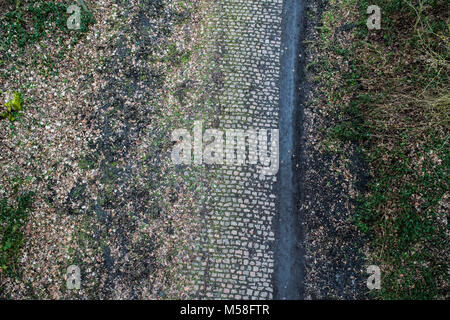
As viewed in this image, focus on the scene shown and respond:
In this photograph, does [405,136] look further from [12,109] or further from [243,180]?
[12,109]

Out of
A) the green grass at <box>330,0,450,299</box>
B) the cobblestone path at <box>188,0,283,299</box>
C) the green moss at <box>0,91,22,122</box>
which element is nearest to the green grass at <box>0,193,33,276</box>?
the green moss at <box>0,91,22,122</box>

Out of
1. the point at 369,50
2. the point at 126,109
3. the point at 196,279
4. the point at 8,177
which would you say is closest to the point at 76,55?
the point at 126,109

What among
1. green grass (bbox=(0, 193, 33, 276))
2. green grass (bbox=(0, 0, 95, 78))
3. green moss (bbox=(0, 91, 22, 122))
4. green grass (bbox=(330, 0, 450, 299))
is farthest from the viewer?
green grass (bbox=(0, 0, 95, 78))

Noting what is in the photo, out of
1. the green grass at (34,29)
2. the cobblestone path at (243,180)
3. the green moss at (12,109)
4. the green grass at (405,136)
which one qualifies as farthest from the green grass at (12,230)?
the green grass at (405,136)

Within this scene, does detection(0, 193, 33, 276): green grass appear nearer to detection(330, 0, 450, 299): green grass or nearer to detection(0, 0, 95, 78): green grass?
detection(0, 0, 95, 78): green grass

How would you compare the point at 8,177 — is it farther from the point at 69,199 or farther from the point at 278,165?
the point at 278,165

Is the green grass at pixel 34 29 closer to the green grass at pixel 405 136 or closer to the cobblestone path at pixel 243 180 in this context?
the cobblestone path at pixel 243 180
